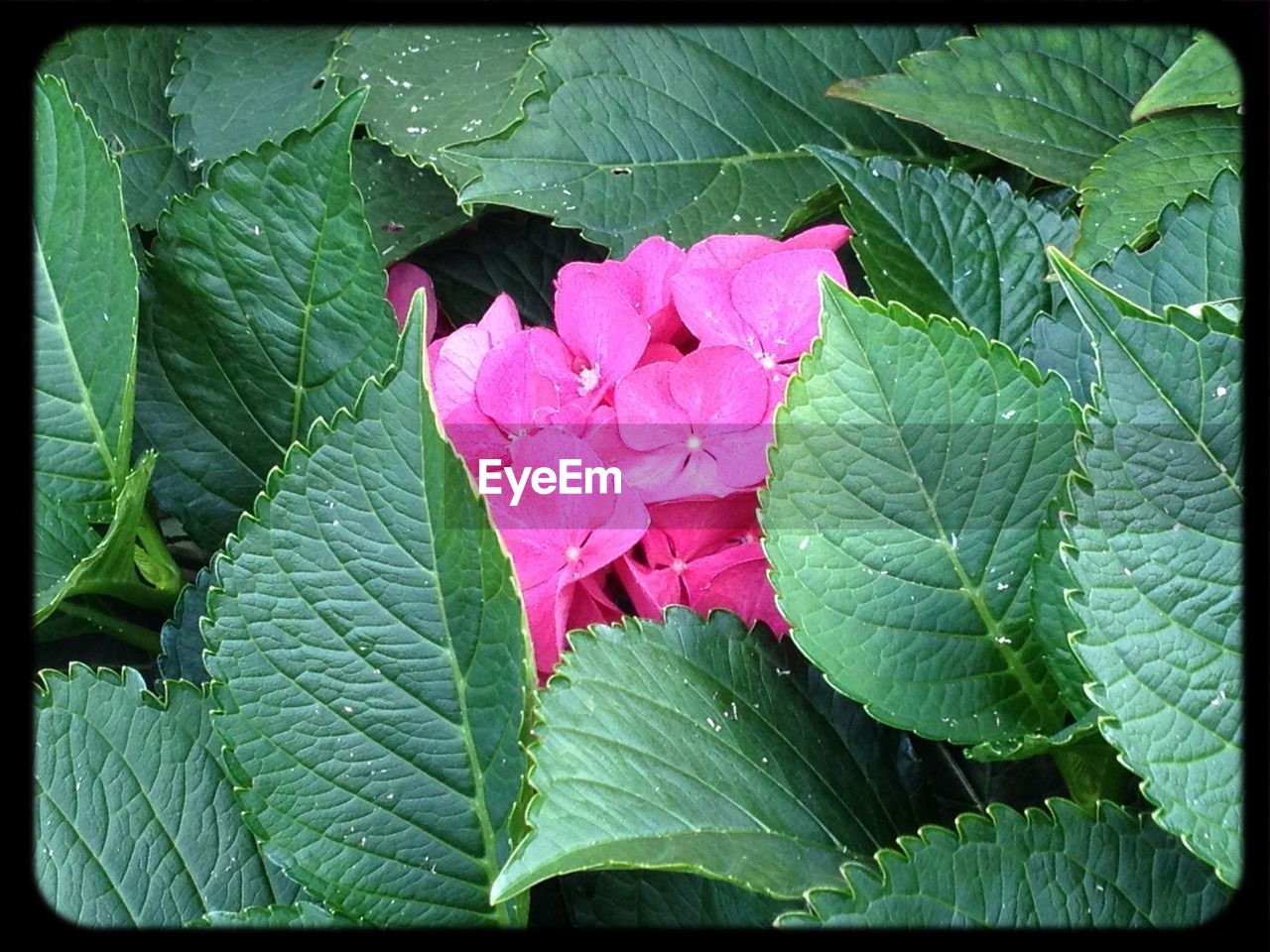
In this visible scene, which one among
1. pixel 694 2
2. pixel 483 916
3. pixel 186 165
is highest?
pixel 694 2

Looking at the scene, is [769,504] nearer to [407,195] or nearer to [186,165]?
[407,195]

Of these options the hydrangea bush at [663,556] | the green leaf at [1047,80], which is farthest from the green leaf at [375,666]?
the green leaf at [1047,80]

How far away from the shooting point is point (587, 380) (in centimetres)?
48

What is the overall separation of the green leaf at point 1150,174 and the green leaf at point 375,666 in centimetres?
30

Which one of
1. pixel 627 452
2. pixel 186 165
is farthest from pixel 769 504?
pixel 186 165

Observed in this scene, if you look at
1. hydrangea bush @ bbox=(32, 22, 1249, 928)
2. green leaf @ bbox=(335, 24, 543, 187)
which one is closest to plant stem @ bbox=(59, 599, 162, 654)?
hydrangea bush @ bbox=(32, 22, 1249, 928)

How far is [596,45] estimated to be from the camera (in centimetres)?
63

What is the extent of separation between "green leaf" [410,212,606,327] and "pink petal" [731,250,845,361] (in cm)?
22

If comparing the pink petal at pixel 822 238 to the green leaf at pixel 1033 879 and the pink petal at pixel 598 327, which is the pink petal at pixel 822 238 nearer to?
the pink petal at pixel 598 327

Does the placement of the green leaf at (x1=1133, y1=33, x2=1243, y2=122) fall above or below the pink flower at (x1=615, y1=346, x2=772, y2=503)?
above

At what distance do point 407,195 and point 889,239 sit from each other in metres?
0.29

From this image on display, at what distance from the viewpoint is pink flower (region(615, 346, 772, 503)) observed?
1.46 feet

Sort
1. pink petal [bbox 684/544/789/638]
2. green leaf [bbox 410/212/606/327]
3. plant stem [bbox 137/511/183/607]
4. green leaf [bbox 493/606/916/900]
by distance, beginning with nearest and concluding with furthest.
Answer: green leaf [bbox 493/606/916/900], pink petal [bbox 684/544/789/638], plant stem [bbox 137/511/183/607], green leaf [bbox 410/212/606/327]

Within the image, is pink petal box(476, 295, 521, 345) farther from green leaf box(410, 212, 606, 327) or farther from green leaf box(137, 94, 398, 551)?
green leaf box(410, 212, 606, 327)
